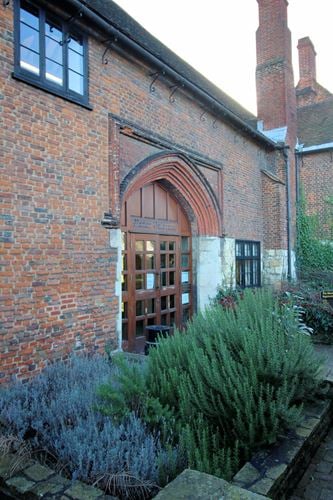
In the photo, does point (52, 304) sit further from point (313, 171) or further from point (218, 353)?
point (313, 171)

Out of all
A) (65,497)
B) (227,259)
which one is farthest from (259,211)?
(65,497)

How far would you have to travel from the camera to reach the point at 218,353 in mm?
3736

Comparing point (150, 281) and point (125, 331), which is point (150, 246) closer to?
point (150, 281)

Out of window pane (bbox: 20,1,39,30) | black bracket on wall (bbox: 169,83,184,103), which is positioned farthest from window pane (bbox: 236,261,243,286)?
window pane (bbox: 20,1,39,30)

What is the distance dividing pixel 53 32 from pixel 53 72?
2.04ft

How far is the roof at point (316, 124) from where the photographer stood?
1489cm

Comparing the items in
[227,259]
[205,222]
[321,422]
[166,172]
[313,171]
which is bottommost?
[321,422]

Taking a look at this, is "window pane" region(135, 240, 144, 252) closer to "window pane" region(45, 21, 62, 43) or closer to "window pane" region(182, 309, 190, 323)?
"window pane" region(182, 309, 190, 323)

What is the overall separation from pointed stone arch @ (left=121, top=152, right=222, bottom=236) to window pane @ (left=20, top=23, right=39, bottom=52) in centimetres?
255

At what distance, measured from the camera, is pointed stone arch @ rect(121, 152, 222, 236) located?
24.5 feet

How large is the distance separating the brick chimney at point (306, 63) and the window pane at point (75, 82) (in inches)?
679

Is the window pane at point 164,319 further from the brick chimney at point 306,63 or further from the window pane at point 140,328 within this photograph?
the brick chimney at point 306,63

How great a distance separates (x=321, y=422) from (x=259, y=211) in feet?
31.2

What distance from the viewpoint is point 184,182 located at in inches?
361
